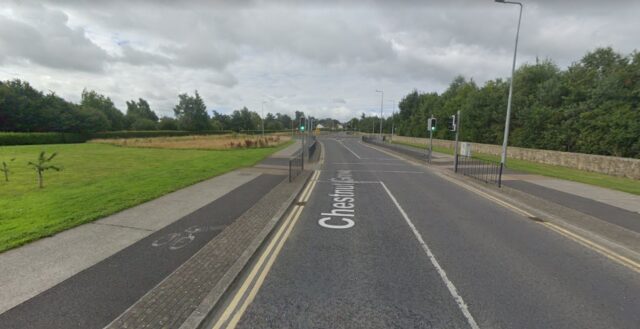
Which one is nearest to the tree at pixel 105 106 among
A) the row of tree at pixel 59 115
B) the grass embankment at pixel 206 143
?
the row of tree at pixel 59 115

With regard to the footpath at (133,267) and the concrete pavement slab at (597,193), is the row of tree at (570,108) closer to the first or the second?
the concrete pavement slab at (597,193)

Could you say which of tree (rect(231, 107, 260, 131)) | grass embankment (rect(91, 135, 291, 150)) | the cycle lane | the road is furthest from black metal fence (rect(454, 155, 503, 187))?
tree (rect(231, 107, 260, 131))

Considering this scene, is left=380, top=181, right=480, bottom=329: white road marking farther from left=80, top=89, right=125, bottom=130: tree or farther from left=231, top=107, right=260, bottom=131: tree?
left=231, top=107, right=260, bottom=131: tree

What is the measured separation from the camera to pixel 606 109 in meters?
20.0

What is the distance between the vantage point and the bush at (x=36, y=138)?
3928 cm

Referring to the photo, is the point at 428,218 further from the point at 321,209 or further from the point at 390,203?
the point at 321,209

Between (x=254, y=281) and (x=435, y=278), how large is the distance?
2.74 m

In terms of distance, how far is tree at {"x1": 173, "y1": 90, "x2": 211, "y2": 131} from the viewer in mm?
92500

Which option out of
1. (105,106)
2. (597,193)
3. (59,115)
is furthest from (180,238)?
(105,106)

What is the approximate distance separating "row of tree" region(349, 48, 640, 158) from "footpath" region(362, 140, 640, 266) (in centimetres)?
931

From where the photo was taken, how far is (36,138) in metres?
43.1

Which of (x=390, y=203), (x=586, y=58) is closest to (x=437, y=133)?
(x=586, y=58)

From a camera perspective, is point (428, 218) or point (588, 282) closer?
point (588, 282)

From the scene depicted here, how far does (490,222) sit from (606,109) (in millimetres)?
20781
